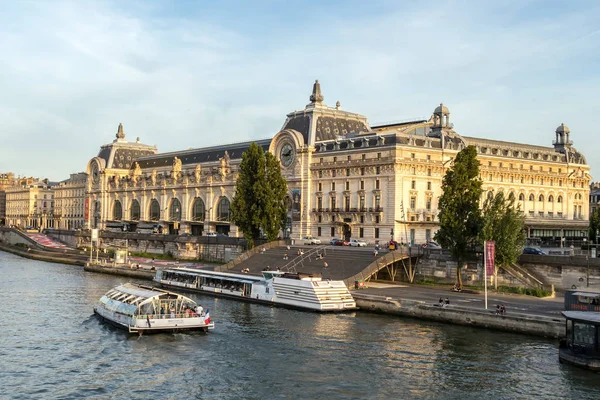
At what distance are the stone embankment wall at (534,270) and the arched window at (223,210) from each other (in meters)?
63.2

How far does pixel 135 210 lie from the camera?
583 feet

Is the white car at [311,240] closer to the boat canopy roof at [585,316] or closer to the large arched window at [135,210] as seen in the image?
the boat canopy roof at [585,316]

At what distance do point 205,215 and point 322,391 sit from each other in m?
111

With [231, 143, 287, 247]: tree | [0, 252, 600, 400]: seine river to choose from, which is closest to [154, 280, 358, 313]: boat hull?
[0, 252, 600, 400]: seine river

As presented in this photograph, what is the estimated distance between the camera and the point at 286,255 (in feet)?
322

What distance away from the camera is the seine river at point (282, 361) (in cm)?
4300

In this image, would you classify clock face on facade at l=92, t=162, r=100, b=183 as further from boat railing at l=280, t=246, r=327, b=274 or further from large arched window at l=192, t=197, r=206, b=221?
boat railing at l=280, t=246, r=327, b=274

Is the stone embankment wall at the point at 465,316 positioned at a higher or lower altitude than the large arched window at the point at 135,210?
lower

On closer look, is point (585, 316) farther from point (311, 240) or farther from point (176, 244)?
point (176, 244)

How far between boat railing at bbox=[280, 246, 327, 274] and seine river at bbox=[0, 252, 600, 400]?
22281mm

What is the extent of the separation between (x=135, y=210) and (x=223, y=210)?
4034 centimetres

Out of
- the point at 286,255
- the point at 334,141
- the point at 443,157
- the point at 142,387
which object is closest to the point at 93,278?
the point at 286,255

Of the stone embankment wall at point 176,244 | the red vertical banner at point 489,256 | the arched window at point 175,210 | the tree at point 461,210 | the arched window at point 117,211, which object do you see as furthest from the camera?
the arched window at point 117,211

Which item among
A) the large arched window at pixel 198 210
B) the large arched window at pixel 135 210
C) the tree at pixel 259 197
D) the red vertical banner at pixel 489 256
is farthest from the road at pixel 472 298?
the large arched window at pixel 135 210
